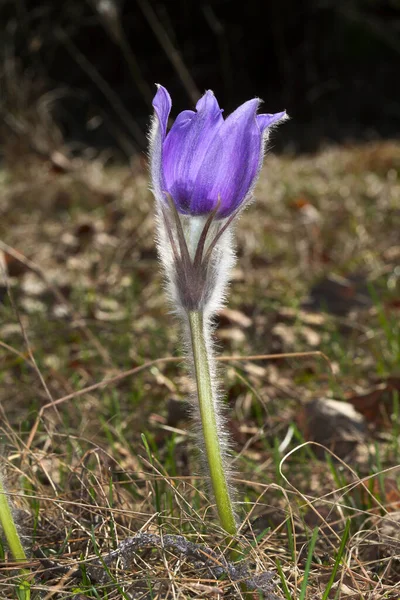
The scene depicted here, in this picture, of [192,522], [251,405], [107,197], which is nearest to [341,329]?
[251,405]

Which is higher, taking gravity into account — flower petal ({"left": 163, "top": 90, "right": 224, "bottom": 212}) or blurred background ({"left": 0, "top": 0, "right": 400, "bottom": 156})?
flower petal ({"left": 163, "top": 90, "right": 224, "bottom": 212})

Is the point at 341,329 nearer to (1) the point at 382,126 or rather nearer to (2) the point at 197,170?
(2) the point at 197,170

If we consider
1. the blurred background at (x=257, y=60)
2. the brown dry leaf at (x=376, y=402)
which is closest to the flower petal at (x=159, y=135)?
the brown dry leaf at (x=376, y=402)

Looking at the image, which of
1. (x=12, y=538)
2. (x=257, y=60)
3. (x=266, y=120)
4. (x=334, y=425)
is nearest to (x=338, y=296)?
(x=334, y=425)

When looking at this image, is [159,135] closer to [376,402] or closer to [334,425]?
[334,425]

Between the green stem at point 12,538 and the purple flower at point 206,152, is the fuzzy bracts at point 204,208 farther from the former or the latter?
the green stem at point 12,538

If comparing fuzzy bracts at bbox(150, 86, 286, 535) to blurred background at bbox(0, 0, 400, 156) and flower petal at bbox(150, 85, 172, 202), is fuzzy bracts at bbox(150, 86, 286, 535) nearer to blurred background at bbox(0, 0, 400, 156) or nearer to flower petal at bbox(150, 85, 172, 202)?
flower petal at bbox(150, 85, 172, 202)

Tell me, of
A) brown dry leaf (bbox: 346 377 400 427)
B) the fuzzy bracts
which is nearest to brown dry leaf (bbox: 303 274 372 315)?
brown dry leaf (bbox: 346 377 400 427)
